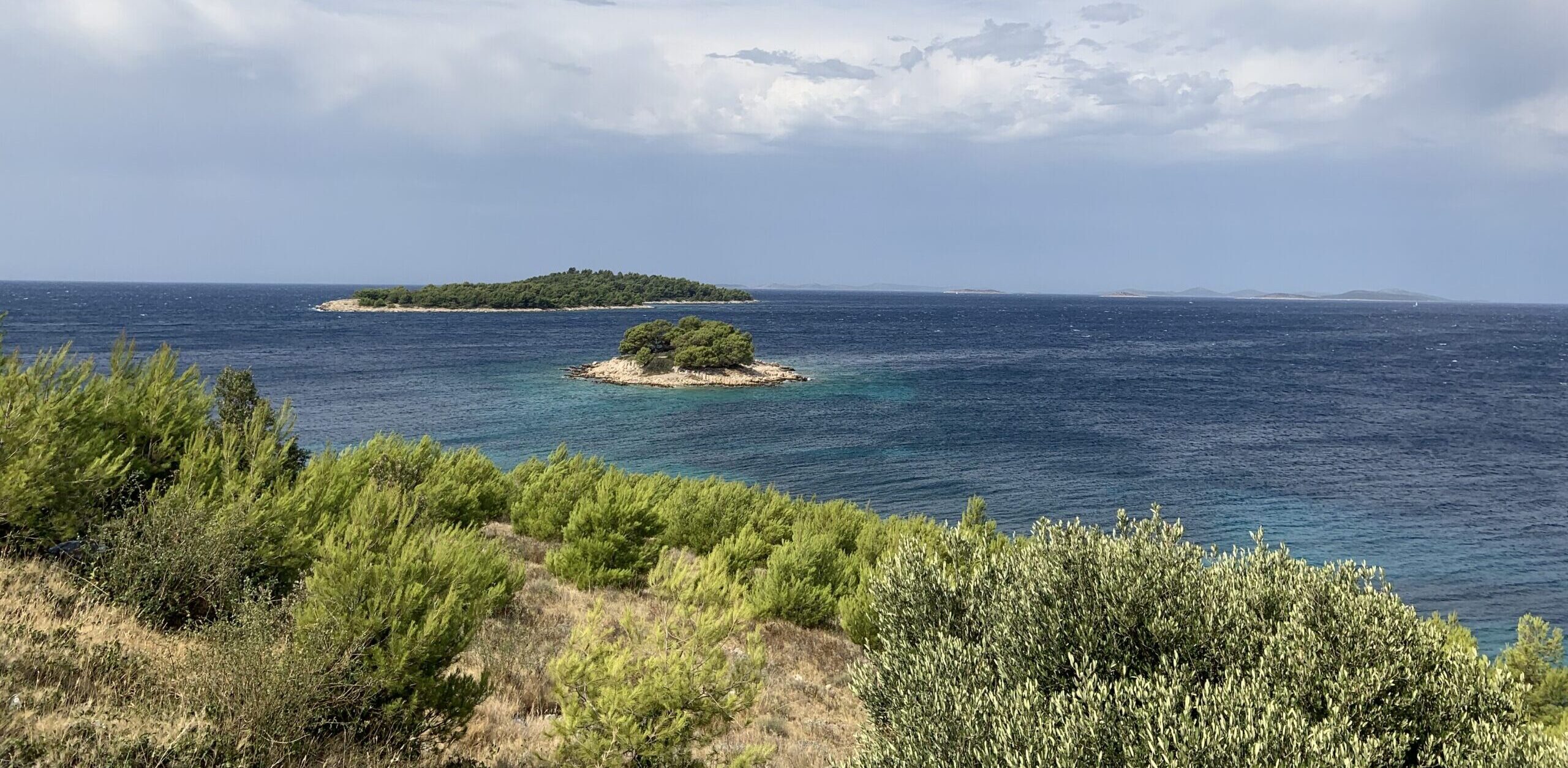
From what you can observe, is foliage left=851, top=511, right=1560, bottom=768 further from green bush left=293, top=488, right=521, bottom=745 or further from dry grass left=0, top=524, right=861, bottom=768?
green bush left=293, top=488, right=521, bottom=745

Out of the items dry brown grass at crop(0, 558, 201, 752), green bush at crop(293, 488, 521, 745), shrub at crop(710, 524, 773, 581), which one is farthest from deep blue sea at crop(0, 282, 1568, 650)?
shrub at crop(710, 524, 773, 581)

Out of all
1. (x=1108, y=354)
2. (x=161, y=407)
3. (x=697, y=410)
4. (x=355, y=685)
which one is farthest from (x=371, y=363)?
(x=1108, y=354)

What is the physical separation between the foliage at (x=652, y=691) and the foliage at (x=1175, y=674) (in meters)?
1.43

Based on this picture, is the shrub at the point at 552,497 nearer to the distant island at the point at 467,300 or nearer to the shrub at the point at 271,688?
the shrub at the point at 271,688

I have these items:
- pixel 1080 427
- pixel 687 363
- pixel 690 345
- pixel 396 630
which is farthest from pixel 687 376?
pixel 396 630

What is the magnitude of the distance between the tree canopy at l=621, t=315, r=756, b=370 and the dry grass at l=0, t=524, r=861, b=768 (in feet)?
185

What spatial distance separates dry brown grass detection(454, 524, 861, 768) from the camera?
27.2 feet

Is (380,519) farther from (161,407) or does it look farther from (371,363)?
(371,363)

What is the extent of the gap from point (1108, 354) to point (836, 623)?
307 ft

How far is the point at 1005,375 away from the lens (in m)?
76.6

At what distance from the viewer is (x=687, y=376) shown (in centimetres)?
6806

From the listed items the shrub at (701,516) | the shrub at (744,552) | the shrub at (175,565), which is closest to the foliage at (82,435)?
the shrub at (175,565)

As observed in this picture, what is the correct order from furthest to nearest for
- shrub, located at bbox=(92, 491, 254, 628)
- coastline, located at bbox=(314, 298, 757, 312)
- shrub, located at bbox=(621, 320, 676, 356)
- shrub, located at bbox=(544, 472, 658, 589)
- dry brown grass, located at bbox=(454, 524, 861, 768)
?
coastline, located at bbox=(314, 298, 757, 312) < shrub, located at bbox=(621, 320, 676, 356) < shrub, located at bbox=(544, 472, 658, 589) < shrub, located at bbox=(92, 491, 254, 628) < dry brown grass, located at bbox=(454, 524, 861, 768)

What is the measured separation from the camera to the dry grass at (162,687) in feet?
18.3
